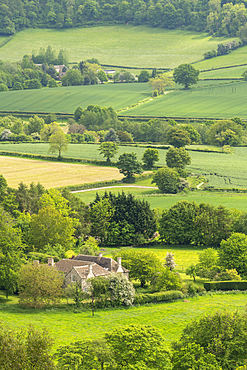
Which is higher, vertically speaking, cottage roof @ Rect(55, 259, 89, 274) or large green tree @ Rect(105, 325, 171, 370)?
large green tree @ Rect(105, 325, 171, 370)

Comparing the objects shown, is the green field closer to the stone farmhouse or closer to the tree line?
the stone farmhouse

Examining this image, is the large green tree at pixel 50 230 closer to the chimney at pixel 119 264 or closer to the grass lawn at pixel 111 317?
the chimney at pixel 119 264

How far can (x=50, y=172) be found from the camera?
5935 inches

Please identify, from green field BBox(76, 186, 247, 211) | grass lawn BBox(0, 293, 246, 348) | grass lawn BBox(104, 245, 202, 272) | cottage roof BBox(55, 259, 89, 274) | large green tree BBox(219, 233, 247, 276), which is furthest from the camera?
green field BBox(76, 186, 247, 211)

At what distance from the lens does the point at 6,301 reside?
81438mm

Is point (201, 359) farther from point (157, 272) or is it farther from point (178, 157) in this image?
point (178, 157)

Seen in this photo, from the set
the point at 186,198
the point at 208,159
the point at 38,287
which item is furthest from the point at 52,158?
the point at 38,287

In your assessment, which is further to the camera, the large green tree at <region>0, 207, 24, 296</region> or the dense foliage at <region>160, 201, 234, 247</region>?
the dense foliage at <region>160, 201, 234, 247</region>

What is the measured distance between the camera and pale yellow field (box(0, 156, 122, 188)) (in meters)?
142

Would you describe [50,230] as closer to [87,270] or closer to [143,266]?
[87,270]

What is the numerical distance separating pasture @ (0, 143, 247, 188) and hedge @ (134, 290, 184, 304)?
192ft

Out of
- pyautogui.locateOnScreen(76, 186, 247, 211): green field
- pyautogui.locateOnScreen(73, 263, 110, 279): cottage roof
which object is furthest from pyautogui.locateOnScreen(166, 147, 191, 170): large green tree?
pyautogui.locateOnScreen(73, 263, 110, 279): cottage roof

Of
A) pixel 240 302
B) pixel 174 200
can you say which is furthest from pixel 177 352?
pixel 174 200

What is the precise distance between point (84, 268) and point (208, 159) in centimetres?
8539
